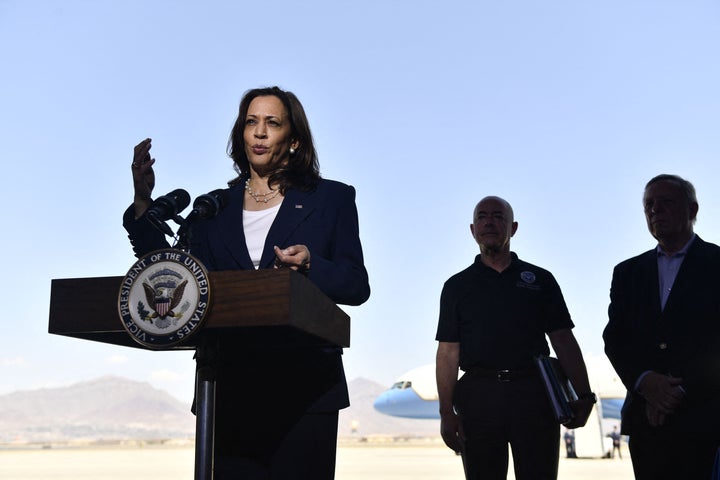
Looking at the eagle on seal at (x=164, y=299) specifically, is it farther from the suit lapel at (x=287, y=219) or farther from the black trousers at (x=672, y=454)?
the black trousers at (x=672, y=454)

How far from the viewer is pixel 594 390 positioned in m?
29.5

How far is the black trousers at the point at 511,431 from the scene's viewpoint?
3.94 m

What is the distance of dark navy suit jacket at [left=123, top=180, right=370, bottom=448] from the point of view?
1.96m

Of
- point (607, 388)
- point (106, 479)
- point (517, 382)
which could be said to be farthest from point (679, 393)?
point (607, 388)

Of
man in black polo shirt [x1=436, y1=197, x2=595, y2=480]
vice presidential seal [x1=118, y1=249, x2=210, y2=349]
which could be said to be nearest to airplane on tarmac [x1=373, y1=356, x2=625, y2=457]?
man in black polo shirt [x1=436, y1=197, x2=595, y2=480]

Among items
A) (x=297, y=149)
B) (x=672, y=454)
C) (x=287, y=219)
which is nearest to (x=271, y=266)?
(x=287, y=219)

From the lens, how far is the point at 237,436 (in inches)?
77.2

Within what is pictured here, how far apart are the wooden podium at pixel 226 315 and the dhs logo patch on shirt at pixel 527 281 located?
8.52 ft

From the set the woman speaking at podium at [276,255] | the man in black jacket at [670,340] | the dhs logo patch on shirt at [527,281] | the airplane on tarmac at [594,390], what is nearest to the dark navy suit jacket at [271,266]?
the woman speaking at podium at [276,255]

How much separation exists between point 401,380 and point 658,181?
3339 cm

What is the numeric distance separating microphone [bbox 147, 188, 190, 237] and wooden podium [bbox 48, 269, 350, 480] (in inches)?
10.8

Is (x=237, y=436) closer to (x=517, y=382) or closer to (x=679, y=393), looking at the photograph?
(x=679, y=393)

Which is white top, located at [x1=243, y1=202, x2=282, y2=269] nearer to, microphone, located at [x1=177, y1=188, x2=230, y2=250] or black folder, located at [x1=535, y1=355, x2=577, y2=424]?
microphone, located at [x1=177, y1=188, x2=230, y2=250]

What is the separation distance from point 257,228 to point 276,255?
1.49ft
